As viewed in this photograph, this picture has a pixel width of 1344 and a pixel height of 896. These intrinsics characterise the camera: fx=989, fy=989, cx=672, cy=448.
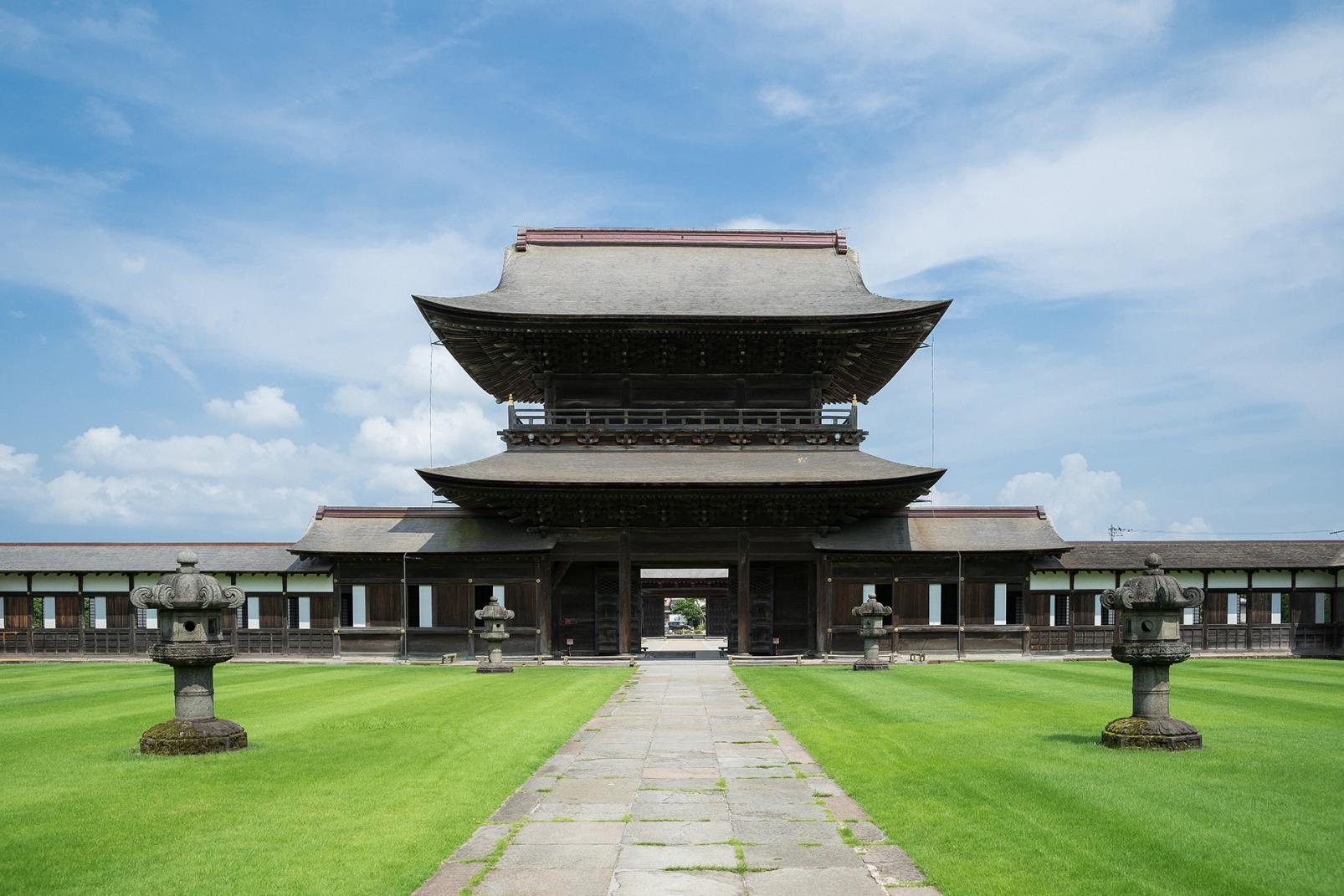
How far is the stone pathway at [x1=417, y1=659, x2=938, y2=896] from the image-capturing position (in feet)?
23.6

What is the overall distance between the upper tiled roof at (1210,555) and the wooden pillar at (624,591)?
48.9 feet

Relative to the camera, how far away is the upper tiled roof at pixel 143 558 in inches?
1321

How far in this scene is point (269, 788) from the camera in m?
10.6

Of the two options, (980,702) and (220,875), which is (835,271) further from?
(220,875)

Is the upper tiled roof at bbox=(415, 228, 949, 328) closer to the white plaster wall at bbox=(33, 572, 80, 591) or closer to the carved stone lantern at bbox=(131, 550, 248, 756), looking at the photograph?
the white plaster wall at bbox=(33, 572, 80, 591)

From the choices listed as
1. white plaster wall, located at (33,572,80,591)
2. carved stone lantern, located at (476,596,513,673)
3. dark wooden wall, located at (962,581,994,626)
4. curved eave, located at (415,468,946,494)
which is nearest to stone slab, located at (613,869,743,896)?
carved stone lantern, located at (476,596,513,673)

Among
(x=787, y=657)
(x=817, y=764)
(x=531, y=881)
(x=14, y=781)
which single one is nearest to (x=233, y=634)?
(x=787, y=657)

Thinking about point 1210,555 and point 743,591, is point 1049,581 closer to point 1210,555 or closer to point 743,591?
point 1210,555

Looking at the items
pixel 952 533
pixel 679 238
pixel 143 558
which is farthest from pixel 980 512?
pixel 143 558

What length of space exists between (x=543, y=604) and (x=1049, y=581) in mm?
17465

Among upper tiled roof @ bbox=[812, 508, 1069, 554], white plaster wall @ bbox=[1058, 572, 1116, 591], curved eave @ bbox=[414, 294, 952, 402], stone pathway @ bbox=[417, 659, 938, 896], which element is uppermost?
curved eave @ bbox=[414, 294, 952, 402]

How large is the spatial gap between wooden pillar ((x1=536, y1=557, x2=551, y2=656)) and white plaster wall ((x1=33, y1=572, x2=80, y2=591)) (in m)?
16.8

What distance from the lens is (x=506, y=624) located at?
32.0 meters

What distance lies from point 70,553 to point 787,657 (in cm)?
2575
